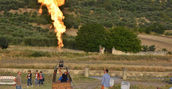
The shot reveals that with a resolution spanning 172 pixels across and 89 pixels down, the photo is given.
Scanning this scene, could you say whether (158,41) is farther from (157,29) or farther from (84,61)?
(84,61)

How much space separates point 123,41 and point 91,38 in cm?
541

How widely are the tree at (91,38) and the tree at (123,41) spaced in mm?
1469

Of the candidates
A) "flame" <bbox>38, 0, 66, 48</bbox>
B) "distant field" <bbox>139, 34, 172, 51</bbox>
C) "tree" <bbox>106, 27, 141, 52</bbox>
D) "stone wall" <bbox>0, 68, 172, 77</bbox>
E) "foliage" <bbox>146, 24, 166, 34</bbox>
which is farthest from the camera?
"foliage" <bbox>146, 24, 166, 34</bbox>

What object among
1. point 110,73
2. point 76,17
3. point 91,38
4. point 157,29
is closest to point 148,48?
point 91,38

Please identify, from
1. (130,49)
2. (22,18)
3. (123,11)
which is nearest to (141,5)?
(123,11)

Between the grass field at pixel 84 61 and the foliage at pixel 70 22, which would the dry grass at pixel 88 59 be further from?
the foliage at pixel 70 22

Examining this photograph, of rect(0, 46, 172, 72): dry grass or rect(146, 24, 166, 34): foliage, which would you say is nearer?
rect(0, 46, 172, 72): dry grass

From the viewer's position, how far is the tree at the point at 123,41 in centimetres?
6050

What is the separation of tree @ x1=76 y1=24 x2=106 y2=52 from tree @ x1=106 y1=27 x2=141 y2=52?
1469mm

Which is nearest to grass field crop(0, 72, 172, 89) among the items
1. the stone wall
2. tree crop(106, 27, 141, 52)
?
the stone wall

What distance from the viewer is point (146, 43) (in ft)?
250

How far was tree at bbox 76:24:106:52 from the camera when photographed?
205ft

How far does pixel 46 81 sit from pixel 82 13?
2793 inches

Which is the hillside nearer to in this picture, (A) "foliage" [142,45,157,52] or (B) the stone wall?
(A) "foliage" [142,45,157,52]
